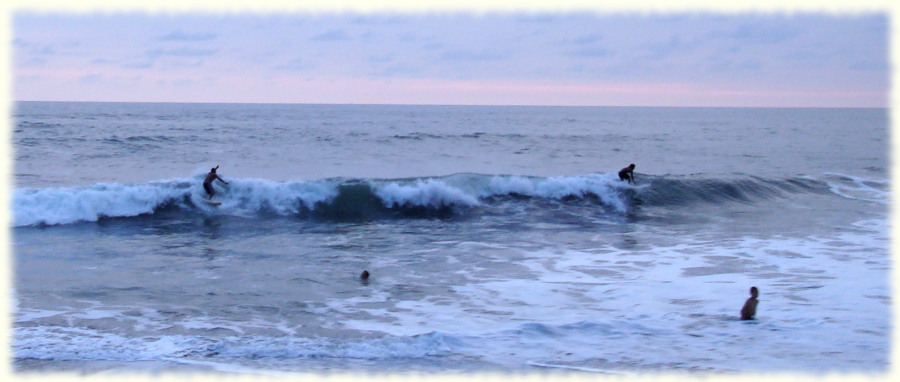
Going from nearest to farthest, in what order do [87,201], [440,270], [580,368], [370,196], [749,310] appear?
[580,368]
[749,310]
[440,270]
[87,201]
[370,196]

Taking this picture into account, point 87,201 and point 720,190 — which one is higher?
point 720,190

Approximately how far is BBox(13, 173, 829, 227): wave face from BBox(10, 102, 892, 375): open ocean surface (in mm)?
70

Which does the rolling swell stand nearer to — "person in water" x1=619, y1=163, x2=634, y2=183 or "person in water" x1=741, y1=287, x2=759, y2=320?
"person in water" x1=619, y1=163, x2=634, y2=183

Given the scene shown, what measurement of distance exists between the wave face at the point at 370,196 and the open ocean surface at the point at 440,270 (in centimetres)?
7

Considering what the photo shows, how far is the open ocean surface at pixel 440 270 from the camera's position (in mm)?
8133

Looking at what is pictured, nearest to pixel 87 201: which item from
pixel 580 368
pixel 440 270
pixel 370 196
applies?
pixel 370 196

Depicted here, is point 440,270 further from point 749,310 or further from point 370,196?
point 370,196

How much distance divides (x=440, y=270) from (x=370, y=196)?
768 cm

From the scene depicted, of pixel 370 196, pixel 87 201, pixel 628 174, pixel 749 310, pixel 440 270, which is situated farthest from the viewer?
pixel 628 174

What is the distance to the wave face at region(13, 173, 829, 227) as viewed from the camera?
57.4 ft

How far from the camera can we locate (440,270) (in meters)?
12.6

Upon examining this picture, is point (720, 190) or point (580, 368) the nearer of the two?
point (580, 368)

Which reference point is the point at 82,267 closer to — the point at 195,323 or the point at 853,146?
the point at 195,323

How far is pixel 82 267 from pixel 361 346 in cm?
649
